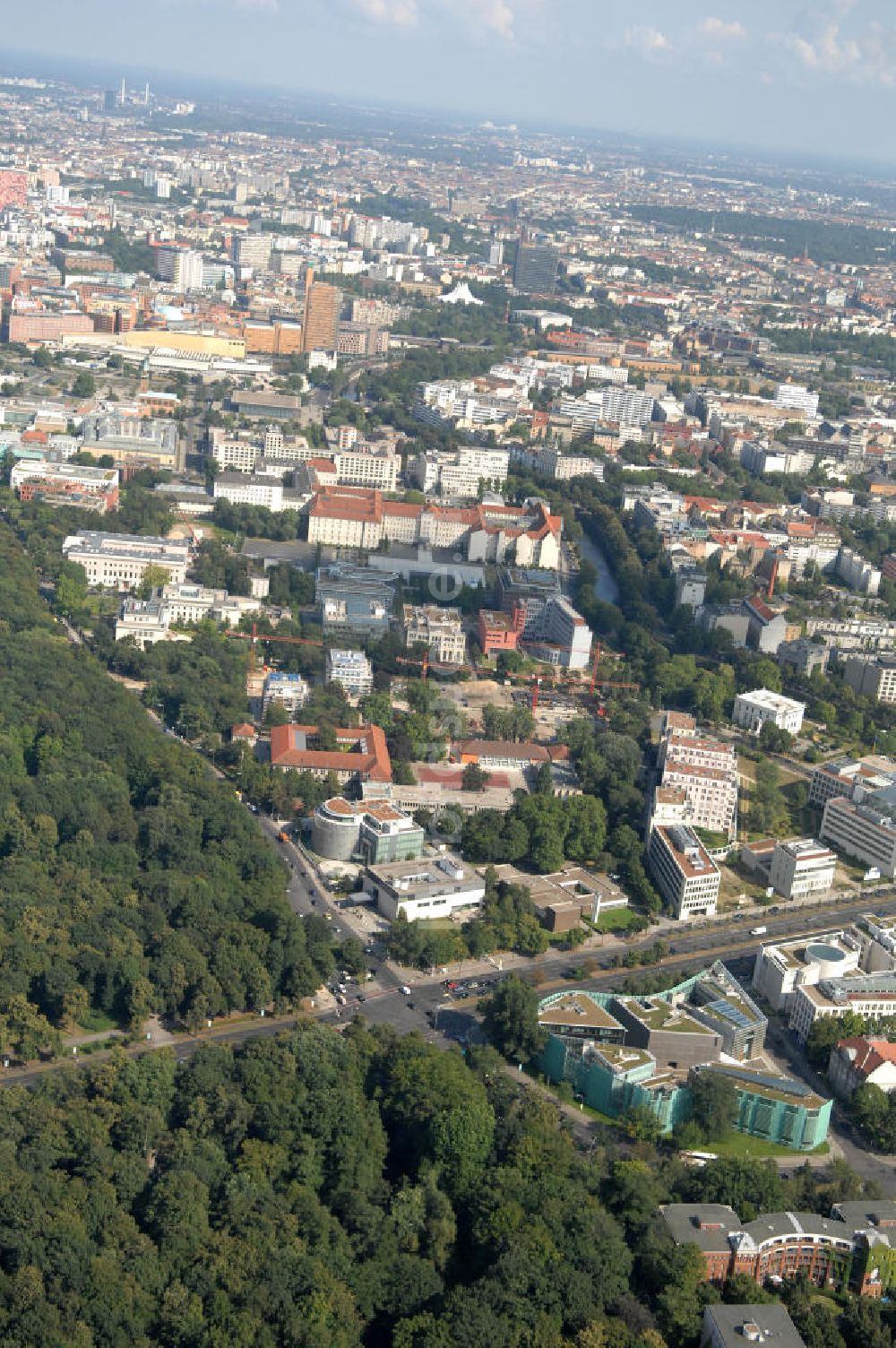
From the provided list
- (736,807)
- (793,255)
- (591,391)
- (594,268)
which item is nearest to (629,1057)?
(736,807)

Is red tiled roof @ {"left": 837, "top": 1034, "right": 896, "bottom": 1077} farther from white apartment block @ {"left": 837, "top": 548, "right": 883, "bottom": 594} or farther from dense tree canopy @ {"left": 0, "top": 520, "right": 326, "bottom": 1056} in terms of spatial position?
white apartment block @ {"left": 837, "top": 548, "right": 883, "bottom": 594}

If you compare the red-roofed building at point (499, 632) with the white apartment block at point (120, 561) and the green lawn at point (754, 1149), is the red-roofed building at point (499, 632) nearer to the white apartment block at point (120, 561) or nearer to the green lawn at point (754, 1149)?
the white apartment block at point (120, 561)

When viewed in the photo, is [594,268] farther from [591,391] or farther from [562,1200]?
[562,1200]

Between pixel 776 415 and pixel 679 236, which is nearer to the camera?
pixel 776 415

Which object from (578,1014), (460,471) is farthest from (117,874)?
(460,471)

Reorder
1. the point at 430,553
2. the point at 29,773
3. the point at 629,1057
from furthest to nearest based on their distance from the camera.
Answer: the point at 430,553, the point at 29,773, the point at 629,1057

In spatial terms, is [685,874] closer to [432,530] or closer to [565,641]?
[565,641]
